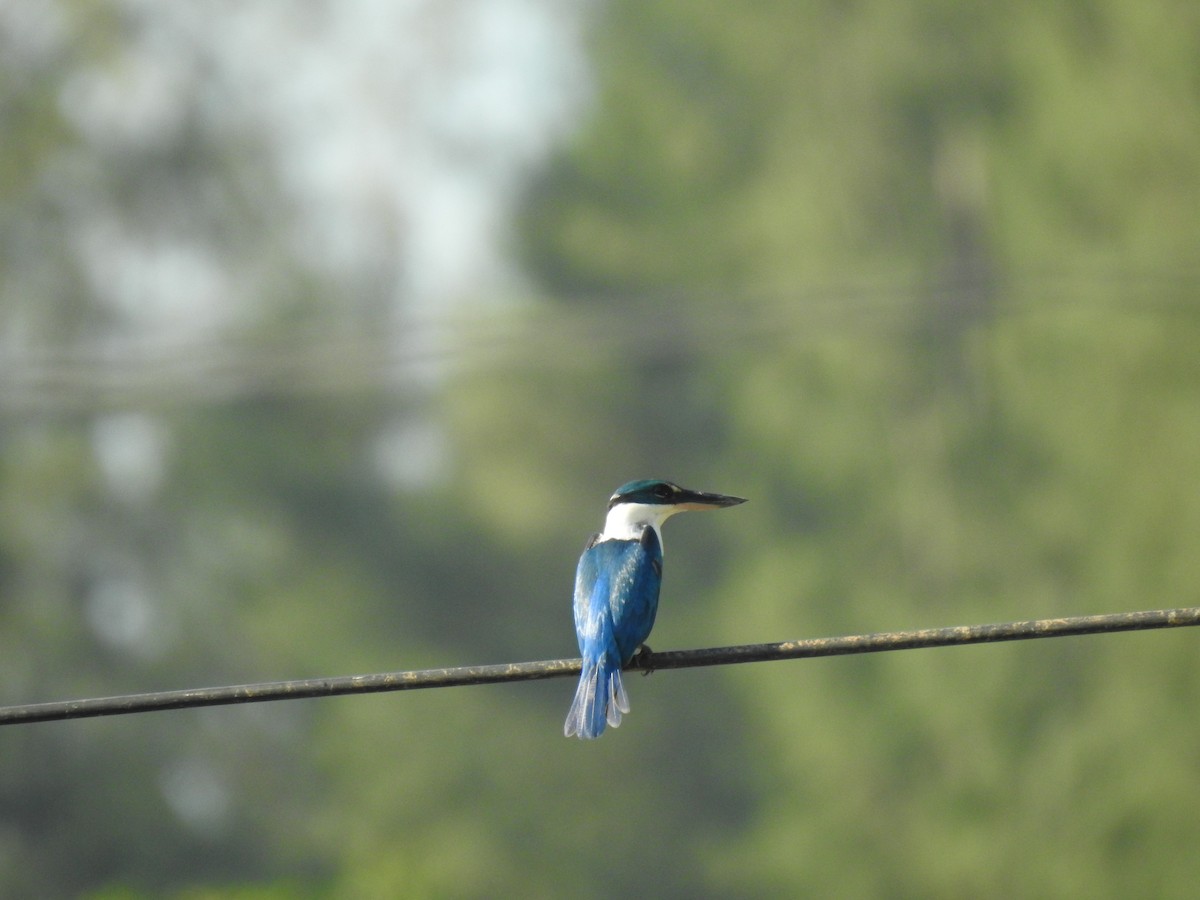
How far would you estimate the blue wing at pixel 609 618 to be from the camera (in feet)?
14.4

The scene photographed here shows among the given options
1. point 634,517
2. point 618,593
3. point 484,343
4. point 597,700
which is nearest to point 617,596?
point 618,593

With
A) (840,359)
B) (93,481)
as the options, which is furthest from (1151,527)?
(93,481)

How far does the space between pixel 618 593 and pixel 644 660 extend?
0.48 metres

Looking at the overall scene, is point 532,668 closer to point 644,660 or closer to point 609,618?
point 644,660

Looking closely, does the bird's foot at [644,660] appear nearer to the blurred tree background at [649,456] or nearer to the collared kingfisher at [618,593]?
the collared kingfisher at [618,593]

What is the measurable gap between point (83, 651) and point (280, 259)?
630 cm

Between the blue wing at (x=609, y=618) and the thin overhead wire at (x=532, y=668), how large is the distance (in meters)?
1.04

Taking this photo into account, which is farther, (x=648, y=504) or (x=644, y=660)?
(x=648, y=504)

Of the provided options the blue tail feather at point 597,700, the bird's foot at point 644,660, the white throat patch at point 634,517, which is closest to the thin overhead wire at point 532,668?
the bird's foot at point 644,660

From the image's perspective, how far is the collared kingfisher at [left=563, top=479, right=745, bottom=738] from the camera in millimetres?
4426

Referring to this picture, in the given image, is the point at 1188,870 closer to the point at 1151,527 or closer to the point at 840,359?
the point at 1151,527

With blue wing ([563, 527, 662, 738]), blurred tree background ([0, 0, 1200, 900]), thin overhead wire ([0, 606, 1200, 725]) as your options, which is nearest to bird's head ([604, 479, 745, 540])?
blue wing ([563, 527, 662, 738])

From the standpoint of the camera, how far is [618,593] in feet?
15.5

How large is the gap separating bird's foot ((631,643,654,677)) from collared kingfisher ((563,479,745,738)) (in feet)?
0.16
